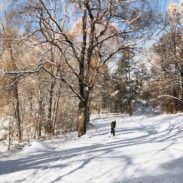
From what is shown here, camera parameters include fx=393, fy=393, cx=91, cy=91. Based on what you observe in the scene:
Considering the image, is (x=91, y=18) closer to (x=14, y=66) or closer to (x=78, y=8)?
(x=78, y=8)

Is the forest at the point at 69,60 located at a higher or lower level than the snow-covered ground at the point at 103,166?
higher

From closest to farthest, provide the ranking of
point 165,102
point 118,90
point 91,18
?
point 91,18
point 165,102
point 118,90

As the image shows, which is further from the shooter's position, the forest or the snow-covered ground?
the forest

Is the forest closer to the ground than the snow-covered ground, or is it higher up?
higher up

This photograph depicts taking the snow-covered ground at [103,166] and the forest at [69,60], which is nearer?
the snow-covered ground at [103,166]

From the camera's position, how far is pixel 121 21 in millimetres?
19000

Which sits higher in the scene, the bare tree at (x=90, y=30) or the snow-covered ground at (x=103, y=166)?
the bare tree at (x=90, y=30)

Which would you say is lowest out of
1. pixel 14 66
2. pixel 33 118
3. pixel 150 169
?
pixel 150 169

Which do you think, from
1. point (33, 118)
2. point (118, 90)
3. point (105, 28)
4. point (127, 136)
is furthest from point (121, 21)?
point (118, 90)

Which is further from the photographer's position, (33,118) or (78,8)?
(33,118)

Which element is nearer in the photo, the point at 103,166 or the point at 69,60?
the point at 103,166

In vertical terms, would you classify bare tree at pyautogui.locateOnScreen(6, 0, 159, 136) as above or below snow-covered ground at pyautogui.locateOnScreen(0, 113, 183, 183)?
above

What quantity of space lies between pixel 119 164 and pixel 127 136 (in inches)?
249

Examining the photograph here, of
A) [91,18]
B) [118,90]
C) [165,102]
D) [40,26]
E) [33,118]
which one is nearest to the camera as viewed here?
[40,26]
